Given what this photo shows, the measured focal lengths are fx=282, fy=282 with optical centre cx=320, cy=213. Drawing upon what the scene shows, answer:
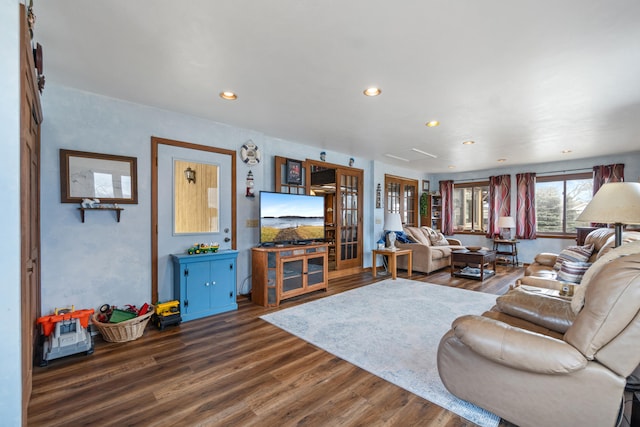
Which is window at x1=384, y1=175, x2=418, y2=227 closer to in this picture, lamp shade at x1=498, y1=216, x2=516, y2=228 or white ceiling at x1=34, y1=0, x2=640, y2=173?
lamp shade at x1=498, y1=216, x2=516, y2=228

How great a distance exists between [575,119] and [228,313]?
5009 mm

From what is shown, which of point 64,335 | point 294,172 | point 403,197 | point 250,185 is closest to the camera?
point 64,335

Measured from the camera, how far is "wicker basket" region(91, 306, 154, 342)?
2.61 m

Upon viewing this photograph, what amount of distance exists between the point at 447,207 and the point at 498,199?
1342 millimetres

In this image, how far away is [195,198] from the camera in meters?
3.59

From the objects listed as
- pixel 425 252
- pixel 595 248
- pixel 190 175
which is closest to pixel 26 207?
pixel 190 175

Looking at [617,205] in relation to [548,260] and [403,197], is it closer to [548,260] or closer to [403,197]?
[548,260]

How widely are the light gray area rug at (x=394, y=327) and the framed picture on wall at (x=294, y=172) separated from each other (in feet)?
6.36

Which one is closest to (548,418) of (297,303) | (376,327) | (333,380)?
(333,380)

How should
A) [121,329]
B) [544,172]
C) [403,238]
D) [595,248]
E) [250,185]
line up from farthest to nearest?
1. [544,172]
2. [403,238]
3. [250,185]
4. [595,248]
5. [121,329]

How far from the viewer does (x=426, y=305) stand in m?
3.76

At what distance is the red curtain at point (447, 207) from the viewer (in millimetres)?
8148

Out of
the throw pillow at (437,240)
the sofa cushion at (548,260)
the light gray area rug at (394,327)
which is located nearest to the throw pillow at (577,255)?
the sofa cushion at (548,260)

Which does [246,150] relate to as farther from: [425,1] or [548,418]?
[548,418]
